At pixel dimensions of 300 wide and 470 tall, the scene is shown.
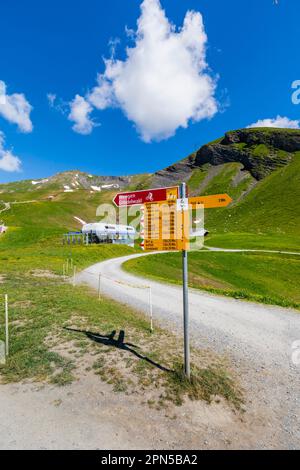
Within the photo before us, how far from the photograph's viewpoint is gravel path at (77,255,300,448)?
729 cm

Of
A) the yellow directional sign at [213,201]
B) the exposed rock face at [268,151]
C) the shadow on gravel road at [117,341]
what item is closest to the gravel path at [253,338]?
the shadow on gravel road at [117,341]

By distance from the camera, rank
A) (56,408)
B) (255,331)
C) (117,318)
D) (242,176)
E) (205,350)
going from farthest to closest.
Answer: (242,176), (117,318), (255,331), (205,350), (56,408)

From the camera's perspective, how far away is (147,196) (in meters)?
8.64

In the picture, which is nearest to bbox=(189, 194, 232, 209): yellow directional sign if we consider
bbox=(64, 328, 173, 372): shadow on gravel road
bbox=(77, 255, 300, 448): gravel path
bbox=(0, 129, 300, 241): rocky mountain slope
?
bbox=(64, 328, 173, 372): shadow on gravel road

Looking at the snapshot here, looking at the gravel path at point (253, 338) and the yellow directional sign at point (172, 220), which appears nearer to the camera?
the gravel path at point (253, 338)

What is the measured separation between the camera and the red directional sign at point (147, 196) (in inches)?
322

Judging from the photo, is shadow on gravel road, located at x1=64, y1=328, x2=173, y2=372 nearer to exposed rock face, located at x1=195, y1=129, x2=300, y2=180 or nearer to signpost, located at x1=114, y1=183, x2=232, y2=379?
signpost, located at x1=114, y1=183, x2=232, y2=379

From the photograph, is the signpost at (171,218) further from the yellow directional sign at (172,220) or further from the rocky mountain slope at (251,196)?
the rocky mountain slope at (251,196)

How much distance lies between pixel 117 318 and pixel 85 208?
510ft

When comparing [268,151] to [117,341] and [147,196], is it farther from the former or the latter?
[117,341]

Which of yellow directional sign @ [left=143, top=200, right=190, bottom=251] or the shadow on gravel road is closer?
yellow directional sign @ [left=143, top=200, right=190, bottom=251]
